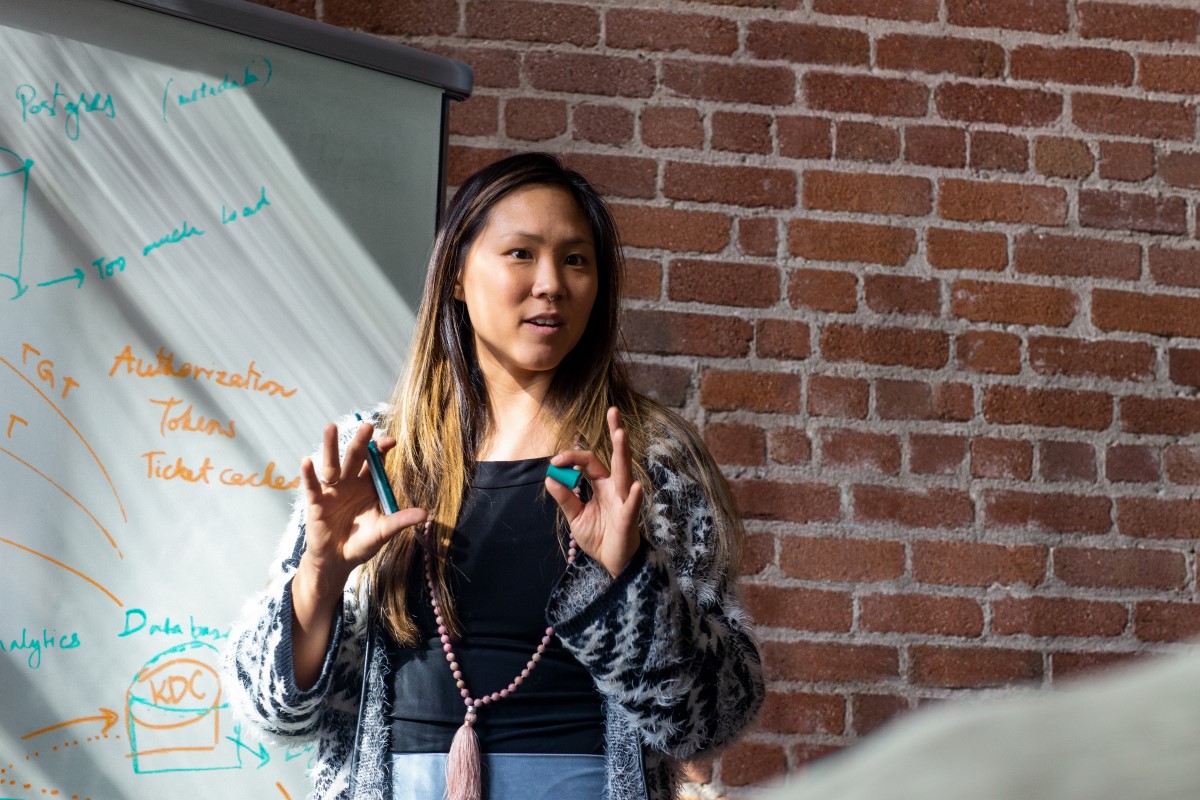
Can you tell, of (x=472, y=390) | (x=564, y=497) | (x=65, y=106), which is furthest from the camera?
(x=65, y=106)

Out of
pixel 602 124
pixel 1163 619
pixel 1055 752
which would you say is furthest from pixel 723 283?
pixel 1055 752

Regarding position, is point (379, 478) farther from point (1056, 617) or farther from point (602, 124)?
point (1056, 617)

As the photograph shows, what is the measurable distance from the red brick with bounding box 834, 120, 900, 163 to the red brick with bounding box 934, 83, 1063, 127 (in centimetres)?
11

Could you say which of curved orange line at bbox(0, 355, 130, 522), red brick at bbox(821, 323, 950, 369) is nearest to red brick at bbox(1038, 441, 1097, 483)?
red brick at bbox(821, 323, 950, 369)

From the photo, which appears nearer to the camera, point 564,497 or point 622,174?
point 564,497

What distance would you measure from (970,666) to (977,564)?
6.8 inches

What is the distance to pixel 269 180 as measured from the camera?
154cm

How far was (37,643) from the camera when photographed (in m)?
1.33

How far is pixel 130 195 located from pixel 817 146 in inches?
45.3

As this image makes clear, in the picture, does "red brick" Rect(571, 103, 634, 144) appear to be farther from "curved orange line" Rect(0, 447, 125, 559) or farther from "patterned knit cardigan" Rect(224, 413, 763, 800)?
"curved orange line" Rect(0, 447, 125, 559)

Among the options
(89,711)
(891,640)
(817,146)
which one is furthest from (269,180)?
(891,640)

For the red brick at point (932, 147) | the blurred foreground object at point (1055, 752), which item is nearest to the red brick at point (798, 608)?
the red brick at point (932, 147)

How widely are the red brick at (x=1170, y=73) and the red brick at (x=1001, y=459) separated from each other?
0.71m

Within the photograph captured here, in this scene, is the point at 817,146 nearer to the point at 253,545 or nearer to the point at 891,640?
the point at 891,640
